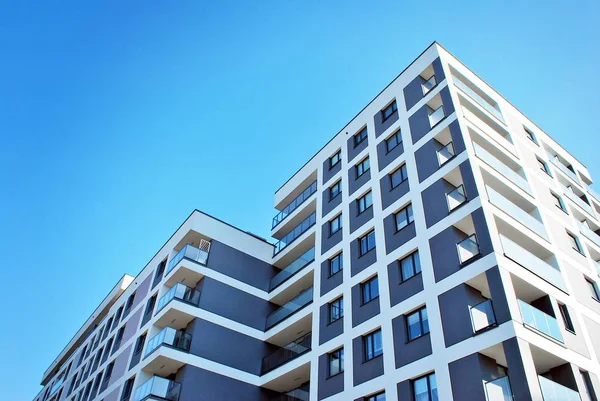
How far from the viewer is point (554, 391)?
16047 millimetres

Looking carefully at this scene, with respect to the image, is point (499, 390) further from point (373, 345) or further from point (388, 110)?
point (388, 110)

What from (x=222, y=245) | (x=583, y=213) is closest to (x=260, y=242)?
(x=222, y=245)

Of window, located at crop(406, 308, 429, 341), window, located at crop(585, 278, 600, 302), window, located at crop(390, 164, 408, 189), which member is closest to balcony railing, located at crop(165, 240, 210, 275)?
window, located at crop(390, 164, 408, 189)

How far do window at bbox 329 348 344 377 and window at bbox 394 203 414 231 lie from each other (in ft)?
22.0

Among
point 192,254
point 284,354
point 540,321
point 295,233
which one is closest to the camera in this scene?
point 540,321

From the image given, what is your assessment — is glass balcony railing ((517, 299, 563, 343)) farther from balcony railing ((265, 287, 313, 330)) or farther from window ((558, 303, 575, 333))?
balcony railing ((265, 287, 313, 330))

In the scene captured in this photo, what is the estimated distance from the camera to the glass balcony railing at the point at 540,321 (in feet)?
58.3

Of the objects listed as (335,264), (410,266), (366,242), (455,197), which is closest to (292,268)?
(335,264)

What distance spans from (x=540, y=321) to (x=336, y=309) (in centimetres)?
1075

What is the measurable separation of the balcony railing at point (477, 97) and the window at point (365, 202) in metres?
7.84

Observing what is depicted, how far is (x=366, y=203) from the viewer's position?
28.5 meters

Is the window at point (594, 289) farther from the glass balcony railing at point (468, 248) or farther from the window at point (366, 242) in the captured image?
the window at point (366, 242)

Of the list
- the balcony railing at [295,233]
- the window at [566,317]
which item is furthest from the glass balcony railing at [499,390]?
the balcony railing at [295,233]

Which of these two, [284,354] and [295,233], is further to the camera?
[295,233]
